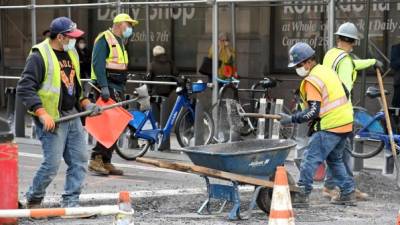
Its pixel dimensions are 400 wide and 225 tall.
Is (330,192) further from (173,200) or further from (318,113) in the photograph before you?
(173,200)

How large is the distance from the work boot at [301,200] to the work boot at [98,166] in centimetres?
294

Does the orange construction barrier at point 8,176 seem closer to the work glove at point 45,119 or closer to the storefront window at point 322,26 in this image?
the work glove at point 45,119

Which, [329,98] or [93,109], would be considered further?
[329,98]

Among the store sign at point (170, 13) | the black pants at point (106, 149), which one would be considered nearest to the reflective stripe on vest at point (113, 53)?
the black pants at point (106, 149)

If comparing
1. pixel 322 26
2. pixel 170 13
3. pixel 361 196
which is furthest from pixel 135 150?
pixel 170 13

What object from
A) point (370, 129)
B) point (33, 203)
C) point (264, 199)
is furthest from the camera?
point (370, 129)

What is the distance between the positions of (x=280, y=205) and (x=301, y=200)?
218 centimetres

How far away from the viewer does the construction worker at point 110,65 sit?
10.3 metres

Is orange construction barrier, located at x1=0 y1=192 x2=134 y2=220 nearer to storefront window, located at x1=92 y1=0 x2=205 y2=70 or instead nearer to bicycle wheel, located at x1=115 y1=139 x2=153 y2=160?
bicycle wheel, located at x1=115 y1=139 x2=153 y2=160

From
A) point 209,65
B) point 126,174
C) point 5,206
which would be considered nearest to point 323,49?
point 209,65

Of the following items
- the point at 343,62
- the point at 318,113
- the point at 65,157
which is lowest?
the point at 65,157

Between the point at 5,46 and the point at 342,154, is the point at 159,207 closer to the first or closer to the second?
the point at 342,154

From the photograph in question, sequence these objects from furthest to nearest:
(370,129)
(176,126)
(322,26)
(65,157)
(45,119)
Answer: (322,26), (176,126), (370,129), (65,157), (45,119)

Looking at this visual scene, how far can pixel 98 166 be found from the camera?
412 inches
